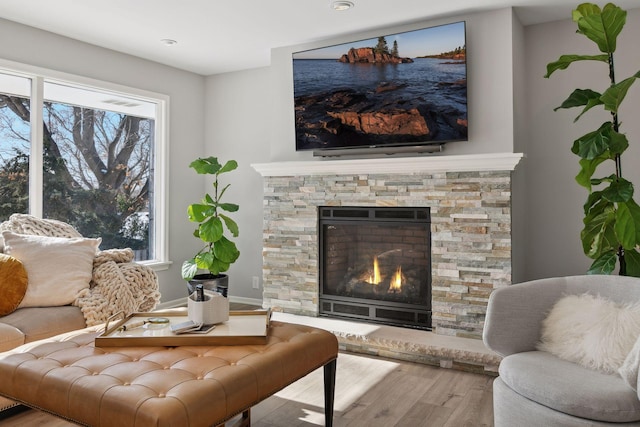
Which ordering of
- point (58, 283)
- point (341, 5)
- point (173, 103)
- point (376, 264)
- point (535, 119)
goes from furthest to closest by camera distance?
point (173, 103), point (376, 264), point (535, 119), point (341, 5), point (58, 283)

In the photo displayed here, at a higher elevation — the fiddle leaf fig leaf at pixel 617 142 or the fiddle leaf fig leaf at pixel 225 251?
the fiddle leaf fig leaf at pixel 617 142

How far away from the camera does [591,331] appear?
1993mm

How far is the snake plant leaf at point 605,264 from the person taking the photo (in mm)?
2666

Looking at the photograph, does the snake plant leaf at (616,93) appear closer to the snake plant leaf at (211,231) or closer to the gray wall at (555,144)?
the gray wall at (555,144)

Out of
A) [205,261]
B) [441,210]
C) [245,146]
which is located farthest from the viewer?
[245,146]

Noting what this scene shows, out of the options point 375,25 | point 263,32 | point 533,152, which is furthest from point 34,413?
point 533,152

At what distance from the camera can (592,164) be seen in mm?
2748

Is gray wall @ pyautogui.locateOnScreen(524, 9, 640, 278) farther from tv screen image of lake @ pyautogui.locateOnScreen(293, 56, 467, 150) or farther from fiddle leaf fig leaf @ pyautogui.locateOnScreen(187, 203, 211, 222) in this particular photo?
fiddle leaf fig leaf @ pyautogui.locateOnScreen(187, 203, 211, 222)

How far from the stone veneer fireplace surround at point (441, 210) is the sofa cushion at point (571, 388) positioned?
148 cm

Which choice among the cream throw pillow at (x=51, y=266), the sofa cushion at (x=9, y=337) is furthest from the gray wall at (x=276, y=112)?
the sofa cushion at (x=9, y=337)

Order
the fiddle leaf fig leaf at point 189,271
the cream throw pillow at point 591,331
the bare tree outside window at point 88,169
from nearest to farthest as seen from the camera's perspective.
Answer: the cream throw pillow at point 591,331, the bare tree outside window at point 88,169, the fiddle leaf fig leaf at point 189,271

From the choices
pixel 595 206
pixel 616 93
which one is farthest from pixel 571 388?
pixel 616 93

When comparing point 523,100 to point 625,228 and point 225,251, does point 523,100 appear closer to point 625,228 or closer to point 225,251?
point 625,228

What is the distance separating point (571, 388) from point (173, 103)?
447cm
